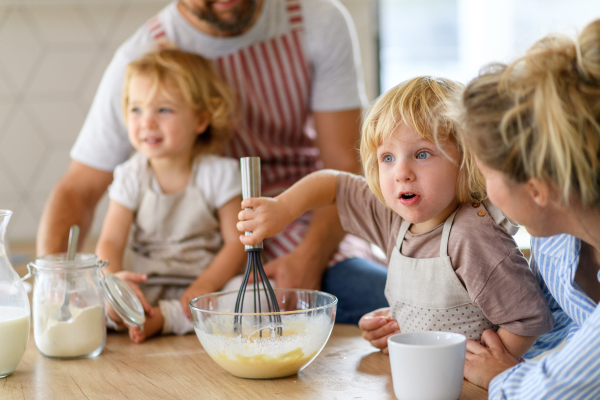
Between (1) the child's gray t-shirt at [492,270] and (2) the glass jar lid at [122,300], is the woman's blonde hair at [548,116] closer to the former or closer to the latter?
(1) the child's gray t-shirt at [492,270]

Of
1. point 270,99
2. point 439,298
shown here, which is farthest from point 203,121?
point 439,298

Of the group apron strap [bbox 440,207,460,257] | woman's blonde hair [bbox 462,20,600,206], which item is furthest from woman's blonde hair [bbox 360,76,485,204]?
woman's blonde hair [bbox 462,20,600,206]

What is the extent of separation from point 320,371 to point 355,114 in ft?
2.60

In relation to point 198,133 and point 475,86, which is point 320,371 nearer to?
point 475,86

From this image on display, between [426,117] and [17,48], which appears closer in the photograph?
[426,117]

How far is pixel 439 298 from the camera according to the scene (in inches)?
31.3

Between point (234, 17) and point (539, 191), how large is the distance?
915mm

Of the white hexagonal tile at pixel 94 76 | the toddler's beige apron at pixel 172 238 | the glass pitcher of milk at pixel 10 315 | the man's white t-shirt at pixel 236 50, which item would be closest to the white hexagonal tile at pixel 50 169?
the white hexagonal tile at pixel 94 76

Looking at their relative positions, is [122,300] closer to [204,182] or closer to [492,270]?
[204,182]

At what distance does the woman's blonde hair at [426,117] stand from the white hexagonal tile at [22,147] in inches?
61.5

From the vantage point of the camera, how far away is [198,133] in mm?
1309

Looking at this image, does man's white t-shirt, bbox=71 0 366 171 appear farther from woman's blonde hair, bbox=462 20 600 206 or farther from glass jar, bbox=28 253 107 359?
woman's blonde hair, bbox=462 20 600 206

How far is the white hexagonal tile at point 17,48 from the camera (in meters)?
2.00

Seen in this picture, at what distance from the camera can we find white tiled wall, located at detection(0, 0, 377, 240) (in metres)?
2.01
